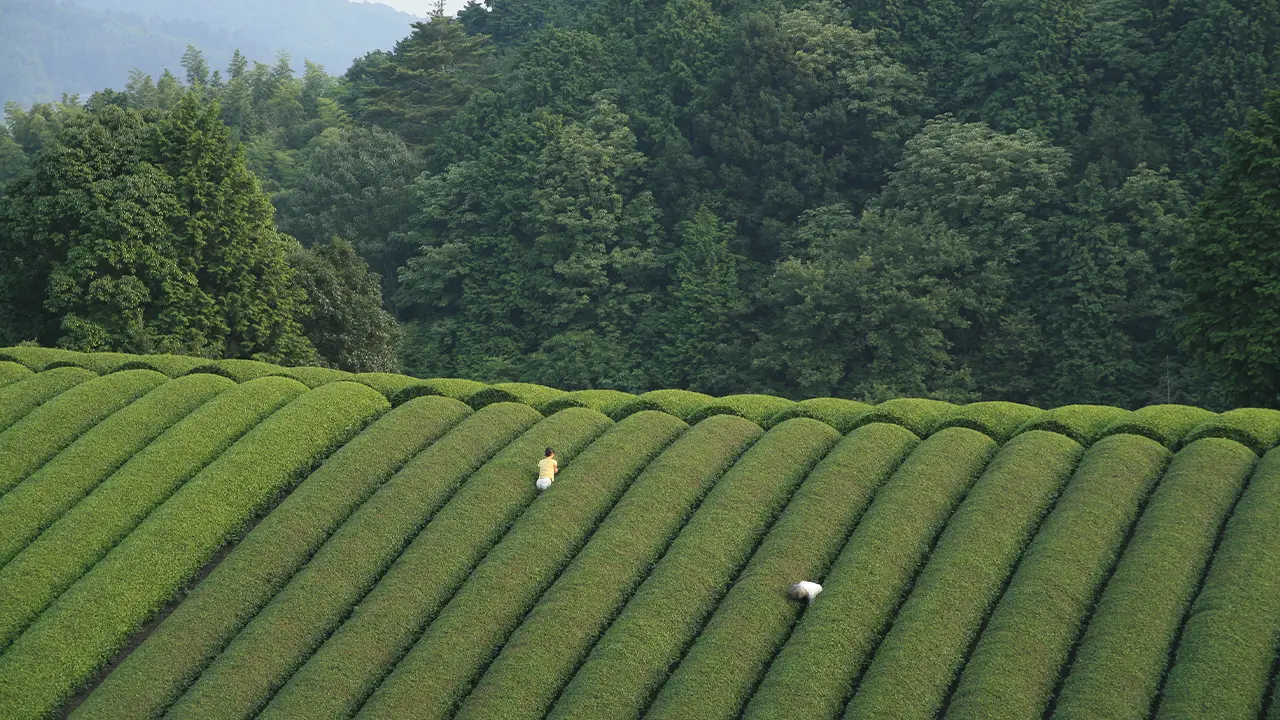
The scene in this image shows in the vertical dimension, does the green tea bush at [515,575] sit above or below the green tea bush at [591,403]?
below

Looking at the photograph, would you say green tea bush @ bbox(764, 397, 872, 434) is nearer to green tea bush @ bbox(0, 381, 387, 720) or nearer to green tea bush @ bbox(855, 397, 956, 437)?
green tea bush @ bbox(855, 397, 956, 437)

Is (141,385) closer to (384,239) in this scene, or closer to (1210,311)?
(1210,311)

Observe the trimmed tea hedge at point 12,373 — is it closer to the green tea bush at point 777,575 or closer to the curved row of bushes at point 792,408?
the curved row of bushes at point 792,408

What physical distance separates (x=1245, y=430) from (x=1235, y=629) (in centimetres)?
598

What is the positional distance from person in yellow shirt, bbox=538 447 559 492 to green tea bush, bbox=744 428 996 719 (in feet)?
18.2

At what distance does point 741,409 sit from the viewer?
28.8m

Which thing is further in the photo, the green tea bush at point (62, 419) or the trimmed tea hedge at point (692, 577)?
the green tea bush at point (62, 419)

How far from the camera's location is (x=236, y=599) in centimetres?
2331

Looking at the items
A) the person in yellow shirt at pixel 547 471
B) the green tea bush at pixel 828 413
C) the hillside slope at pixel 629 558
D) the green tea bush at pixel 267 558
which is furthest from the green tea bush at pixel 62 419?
the green tea bush at pixel 828 413

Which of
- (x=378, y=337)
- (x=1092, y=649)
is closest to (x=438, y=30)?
(x=378, y=337)

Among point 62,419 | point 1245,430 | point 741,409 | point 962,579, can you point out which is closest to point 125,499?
point 62,419

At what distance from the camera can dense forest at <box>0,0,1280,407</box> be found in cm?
4009

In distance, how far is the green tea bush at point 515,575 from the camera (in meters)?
21.1

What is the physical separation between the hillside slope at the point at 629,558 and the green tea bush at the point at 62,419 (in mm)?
80
